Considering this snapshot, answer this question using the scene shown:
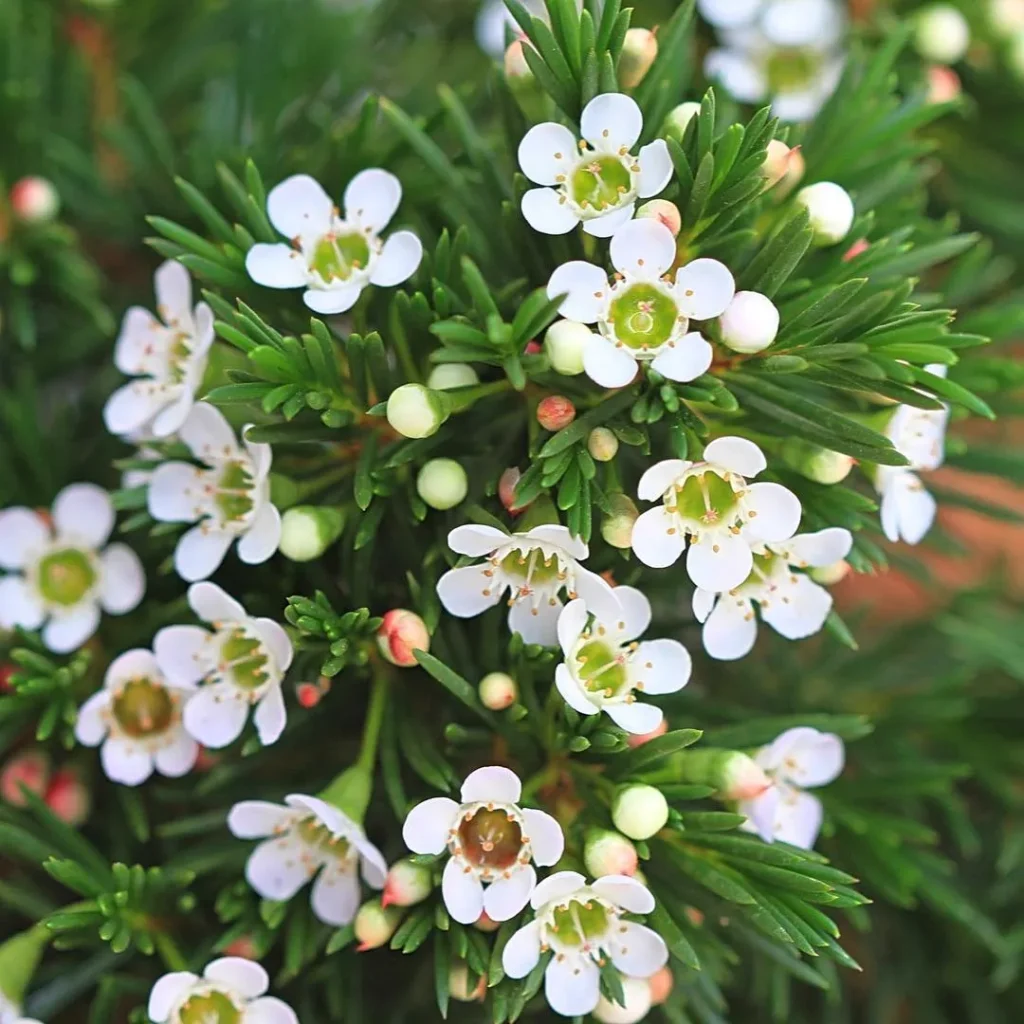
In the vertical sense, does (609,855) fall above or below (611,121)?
below

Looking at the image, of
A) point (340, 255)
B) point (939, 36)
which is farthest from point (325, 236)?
point (939, 36)

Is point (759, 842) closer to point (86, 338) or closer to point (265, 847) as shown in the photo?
point (265, 847)

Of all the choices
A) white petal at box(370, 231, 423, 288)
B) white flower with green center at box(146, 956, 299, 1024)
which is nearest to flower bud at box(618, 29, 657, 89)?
white petal at box(370, 231, 423, 288)

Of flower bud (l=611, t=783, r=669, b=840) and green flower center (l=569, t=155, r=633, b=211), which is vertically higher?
green flower center (l=569, t=155, r=633, b=211)

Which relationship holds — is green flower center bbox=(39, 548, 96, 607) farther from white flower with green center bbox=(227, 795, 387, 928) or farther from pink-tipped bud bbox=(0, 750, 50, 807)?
white flower with green center bbox=(227, 795, 387, 928)

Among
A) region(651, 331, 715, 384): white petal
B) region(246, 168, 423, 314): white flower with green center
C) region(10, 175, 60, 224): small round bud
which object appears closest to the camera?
region(651, 331, 715, 384): white petal

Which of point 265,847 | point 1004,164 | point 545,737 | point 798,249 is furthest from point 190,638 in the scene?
point 1004,164

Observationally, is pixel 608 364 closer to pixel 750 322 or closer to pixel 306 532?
pixel 750 322
